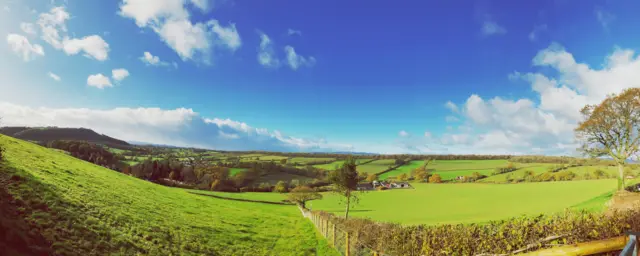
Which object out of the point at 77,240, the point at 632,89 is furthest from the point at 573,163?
the point at 77,240

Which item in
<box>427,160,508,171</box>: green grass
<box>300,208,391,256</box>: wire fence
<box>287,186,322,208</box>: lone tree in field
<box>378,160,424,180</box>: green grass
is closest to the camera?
<box>300,208,391,256</box>: wire fence

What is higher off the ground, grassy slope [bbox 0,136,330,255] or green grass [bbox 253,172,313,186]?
grassy slope [bbox 0,136,330,255]

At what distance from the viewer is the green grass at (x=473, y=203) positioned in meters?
41.9

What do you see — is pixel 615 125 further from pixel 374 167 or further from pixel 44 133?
pixel 44 133

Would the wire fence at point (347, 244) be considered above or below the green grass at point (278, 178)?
above

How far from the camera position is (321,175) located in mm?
112500

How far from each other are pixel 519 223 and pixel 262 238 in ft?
59.7

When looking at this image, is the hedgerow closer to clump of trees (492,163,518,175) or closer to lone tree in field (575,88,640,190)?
lone tree in field (575,88,640,190)

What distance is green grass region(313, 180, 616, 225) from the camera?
4191 cm

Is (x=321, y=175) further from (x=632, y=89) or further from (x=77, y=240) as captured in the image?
(x=77, y=240)

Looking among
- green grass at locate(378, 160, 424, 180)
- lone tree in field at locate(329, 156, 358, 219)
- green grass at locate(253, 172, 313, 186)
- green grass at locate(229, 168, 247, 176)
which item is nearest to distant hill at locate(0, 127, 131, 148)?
green grass at locate(229, 168, 247, 176)

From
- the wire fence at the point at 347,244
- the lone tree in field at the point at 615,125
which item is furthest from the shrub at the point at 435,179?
the wire fence at the point at 347,244

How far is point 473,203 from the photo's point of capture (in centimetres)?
5459

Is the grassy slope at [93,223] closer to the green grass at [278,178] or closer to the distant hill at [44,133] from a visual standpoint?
the green grass at [278,178]
